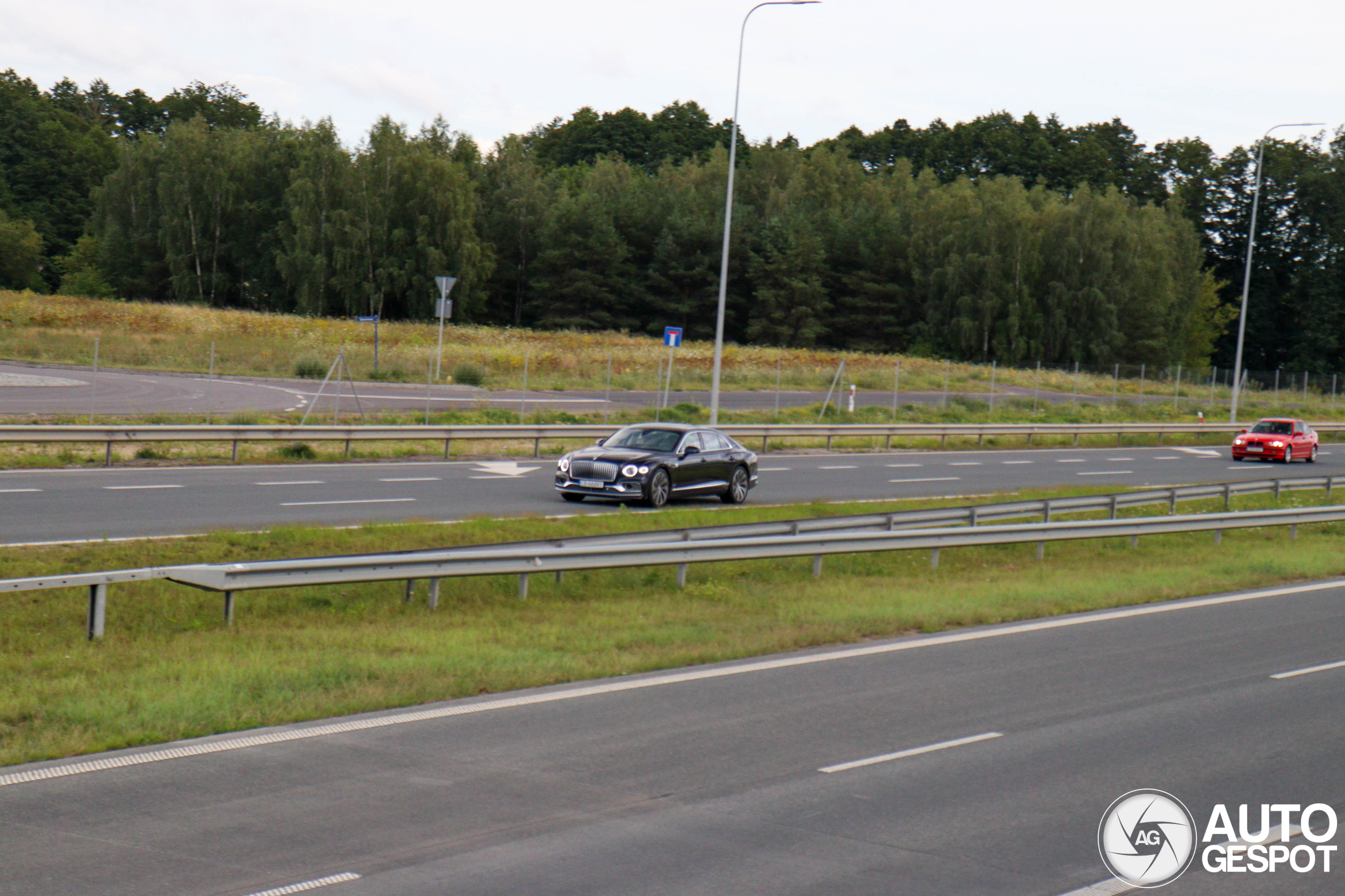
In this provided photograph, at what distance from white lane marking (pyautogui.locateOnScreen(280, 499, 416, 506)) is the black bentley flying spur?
2.83m

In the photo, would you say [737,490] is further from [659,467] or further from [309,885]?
[309,885]

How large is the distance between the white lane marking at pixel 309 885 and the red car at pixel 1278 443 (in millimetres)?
39605

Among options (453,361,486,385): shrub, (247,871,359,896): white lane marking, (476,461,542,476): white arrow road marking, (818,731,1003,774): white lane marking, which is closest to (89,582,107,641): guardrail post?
(247,871,359,896): white lane marking

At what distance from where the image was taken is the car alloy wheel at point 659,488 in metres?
21.0

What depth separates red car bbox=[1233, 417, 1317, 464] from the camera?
129 feet

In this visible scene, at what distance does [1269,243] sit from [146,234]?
309 ft

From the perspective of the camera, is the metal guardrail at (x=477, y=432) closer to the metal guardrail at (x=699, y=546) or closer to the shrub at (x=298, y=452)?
the shrub at (x=298, y=452)

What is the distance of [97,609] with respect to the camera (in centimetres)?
973

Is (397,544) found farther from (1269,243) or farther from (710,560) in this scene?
(1269,243)

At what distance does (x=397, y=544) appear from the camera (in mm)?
15547

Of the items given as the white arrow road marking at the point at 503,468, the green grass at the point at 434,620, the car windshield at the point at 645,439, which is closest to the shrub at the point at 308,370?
the white arrow road marking at the point at 503,468

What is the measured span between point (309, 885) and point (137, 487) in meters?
16.4

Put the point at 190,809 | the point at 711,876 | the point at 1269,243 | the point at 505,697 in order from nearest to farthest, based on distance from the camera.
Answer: the point at 711,876 < the point at 190,809 < the point at 505,697 < the point at 1269,243

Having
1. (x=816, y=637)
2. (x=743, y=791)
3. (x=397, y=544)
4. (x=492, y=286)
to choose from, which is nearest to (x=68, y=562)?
(x=397, y=544)
